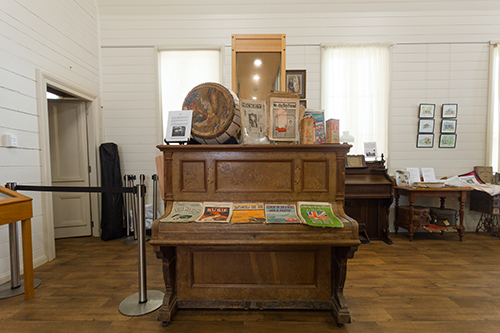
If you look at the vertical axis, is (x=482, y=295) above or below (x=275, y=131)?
below

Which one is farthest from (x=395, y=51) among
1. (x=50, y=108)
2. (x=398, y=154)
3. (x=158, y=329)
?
(x=50, y=108)

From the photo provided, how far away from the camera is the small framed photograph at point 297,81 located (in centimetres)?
407

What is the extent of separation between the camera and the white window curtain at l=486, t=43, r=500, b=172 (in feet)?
13.4

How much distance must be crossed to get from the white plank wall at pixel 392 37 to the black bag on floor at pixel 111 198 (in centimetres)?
60

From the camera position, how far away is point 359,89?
4180 mm

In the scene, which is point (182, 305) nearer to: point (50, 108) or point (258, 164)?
point (258, 164)

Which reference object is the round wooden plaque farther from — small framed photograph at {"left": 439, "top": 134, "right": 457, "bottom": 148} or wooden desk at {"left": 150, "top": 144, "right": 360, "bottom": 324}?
small framed photograph at {"left": 439, "top": 134, "right": 457, "bottom": 148}

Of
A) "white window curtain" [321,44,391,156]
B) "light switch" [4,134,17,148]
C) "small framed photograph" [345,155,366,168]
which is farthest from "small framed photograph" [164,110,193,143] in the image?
"white window curtain" [321,44,391,156]

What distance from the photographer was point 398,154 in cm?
420

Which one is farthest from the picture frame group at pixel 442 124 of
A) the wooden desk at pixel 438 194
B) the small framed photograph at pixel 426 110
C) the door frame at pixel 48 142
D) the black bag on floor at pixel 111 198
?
the door frame at pixel 48 142

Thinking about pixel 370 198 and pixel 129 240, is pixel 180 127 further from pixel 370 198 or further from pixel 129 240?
pixel 370 198

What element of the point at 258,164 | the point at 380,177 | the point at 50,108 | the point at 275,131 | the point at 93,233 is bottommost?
the point at 93,233

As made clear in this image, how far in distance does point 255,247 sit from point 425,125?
4.03 metres

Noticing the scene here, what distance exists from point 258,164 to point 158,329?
1.44 m
